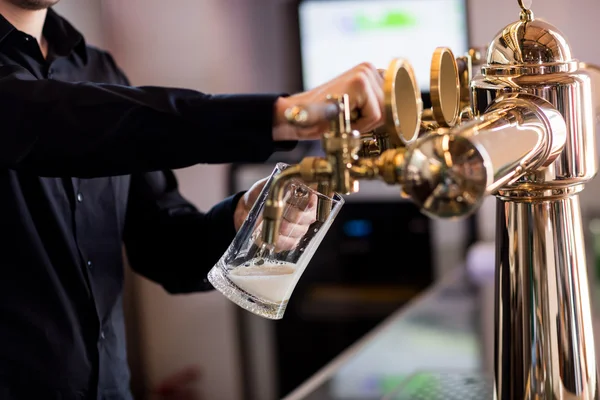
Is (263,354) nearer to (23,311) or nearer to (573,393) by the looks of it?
(23,311)

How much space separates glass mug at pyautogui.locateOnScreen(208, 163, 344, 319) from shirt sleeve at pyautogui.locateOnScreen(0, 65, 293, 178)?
0.30ft

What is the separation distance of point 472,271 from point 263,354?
1698 mm

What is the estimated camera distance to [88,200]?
1103 mm

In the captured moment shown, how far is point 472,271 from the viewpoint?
2168 millimetres

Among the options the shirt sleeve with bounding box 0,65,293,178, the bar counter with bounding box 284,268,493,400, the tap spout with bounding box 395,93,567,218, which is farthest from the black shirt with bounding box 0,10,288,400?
the bar counter with bounding box 284,268,493,400

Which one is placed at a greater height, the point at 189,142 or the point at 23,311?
the point at 189,142

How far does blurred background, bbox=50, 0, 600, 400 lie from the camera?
3.36 meters

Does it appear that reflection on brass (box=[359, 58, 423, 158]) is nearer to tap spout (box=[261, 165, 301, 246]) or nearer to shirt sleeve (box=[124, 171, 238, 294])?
tap spout (box=[261, 165, 301, 246])

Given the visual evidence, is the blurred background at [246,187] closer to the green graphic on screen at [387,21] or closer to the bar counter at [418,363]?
the green graphic on screen at [387,21]

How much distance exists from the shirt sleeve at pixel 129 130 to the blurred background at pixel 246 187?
2.65 metres

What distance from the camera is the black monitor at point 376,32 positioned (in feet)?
11.2

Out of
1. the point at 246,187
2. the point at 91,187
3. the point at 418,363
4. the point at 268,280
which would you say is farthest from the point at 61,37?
the point at 246,187

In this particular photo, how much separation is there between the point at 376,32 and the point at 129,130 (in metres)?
3.11

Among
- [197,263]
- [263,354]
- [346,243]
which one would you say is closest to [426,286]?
[346,243]
